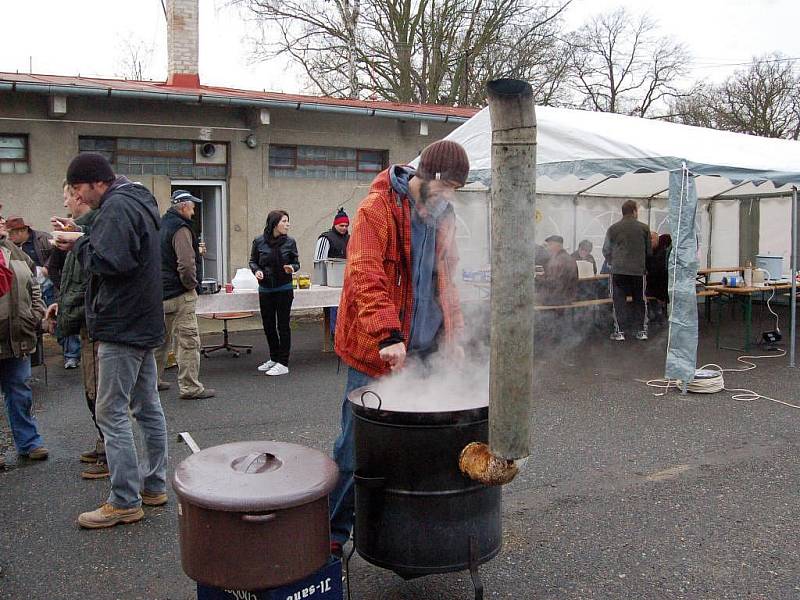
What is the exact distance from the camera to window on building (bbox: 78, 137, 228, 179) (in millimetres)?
10742

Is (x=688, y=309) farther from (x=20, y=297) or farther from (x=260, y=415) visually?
(x=20, y=297)

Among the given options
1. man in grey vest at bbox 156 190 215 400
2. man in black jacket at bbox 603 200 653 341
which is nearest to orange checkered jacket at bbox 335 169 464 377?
man in grey vest at bbox 156 190 215 400

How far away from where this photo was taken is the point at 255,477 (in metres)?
2.40

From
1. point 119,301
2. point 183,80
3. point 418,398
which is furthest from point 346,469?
point 183,80

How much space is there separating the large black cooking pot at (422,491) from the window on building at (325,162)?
9972mm

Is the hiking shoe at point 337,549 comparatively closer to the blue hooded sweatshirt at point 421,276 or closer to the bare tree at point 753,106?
the blue hooded sweatshirt at point 421,276

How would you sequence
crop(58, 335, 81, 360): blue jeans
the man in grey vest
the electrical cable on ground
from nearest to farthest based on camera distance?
the man in grey vest → the electrical cable on ground → crop(58, 335, 81, 360): blue jeans

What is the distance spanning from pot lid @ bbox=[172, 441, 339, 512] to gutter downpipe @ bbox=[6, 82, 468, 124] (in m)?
8.60

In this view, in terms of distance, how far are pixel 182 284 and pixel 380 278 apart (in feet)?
13.1

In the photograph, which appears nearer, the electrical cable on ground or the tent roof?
the electrical cable on ground

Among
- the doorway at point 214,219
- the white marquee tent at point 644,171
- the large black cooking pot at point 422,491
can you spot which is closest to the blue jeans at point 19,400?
the large black cooking pot at point 422,491

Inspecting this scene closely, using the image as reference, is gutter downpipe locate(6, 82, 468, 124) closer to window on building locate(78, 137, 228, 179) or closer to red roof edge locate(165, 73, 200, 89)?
window on building locate(78, 137, 228, 179)

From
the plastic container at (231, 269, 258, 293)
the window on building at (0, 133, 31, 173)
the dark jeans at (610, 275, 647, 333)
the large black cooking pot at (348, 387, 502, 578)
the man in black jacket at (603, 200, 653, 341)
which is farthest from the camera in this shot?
the dark jeans at (610, 275, 647, 333)

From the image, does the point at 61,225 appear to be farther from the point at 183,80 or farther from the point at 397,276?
the point at 183,80
